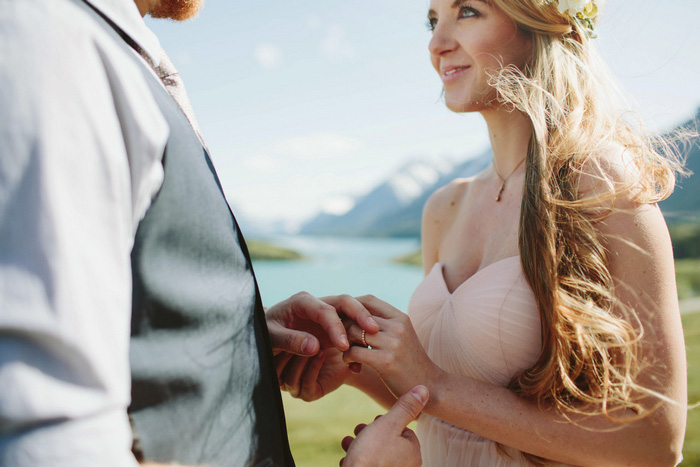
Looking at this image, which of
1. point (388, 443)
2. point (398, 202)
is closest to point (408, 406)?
point (388, 443)

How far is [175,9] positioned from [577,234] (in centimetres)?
145

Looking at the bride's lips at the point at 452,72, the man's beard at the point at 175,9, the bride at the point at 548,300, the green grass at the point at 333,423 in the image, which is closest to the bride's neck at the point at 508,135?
the bride at the point at 548,300

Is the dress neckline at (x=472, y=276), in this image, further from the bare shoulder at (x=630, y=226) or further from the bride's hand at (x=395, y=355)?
the bride's hand at (x=395, y=355)

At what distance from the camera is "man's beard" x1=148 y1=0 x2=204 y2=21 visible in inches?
50.0

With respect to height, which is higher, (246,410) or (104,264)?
(104,264)

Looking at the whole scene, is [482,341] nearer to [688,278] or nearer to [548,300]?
[548,300]

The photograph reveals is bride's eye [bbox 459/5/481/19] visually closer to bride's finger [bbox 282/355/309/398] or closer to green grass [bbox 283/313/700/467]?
bride's finger [bbox 282/355/309/398]

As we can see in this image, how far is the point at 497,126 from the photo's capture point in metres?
2.26

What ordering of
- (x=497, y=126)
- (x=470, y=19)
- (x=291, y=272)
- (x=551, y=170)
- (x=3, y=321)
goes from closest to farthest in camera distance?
(x=3, y=321) → (x=551, y=170) → (x=470, y=19) → (x=497, y=126) → (x=291, y=272)

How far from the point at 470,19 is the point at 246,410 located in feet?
6.17

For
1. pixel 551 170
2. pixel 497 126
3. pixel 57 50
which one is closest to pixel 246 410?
pixel 57 50

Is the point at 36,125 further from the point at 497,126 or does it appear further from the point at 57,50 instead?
the point at 497,126

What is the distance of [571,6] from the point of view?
1.92 metres

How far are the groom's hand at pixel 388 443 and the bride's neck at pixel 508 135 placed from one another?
1.33 metres
